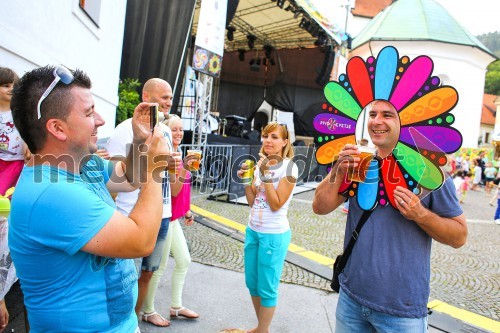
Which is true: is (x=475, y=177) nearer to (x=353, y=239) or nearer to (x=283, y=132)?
(x=283, y=132)

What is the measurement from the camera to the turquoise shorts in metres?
2.68

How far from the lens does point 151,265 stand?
2684mm

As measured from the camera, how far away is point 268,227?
274 centimetres

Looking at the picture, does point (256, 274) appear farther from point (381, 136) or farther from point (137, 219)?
point (137, 219)

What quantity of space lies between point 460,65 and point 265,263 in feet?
84.4

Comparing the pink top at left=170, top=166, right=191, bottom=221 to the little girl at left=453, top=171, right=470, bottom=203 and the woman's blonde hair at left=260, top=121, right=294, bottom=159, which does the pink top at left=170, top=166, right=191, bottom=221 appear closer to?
the woman's blonde hair at left=260, top=121, right=294, bottom=159

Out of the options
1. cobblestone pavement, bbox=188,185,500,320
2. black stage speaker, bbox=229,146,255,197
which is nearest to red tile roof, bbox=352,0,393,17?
black stage speaker, bbox=229,146,255,197

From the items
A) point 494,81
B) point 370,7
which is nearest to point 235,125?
point 370,7

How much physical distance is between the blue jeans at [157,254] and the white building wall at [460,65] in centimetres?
2230

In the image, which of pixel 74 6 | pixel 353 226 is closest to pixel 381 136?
pixel 353 226

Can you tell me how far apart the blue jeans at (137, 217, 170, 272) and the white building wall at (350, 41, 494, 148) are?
22298 mm

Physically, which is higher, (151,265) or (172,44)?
(172,44)

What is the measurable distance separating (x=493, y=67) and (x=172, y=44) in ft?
232

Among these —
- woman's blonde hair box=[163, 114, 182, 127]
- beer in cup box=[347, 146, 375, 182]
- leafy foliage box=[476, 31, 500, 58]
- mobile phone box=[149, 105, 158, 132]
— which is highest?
leafy foliage box=[476, 31, 500, 58]
